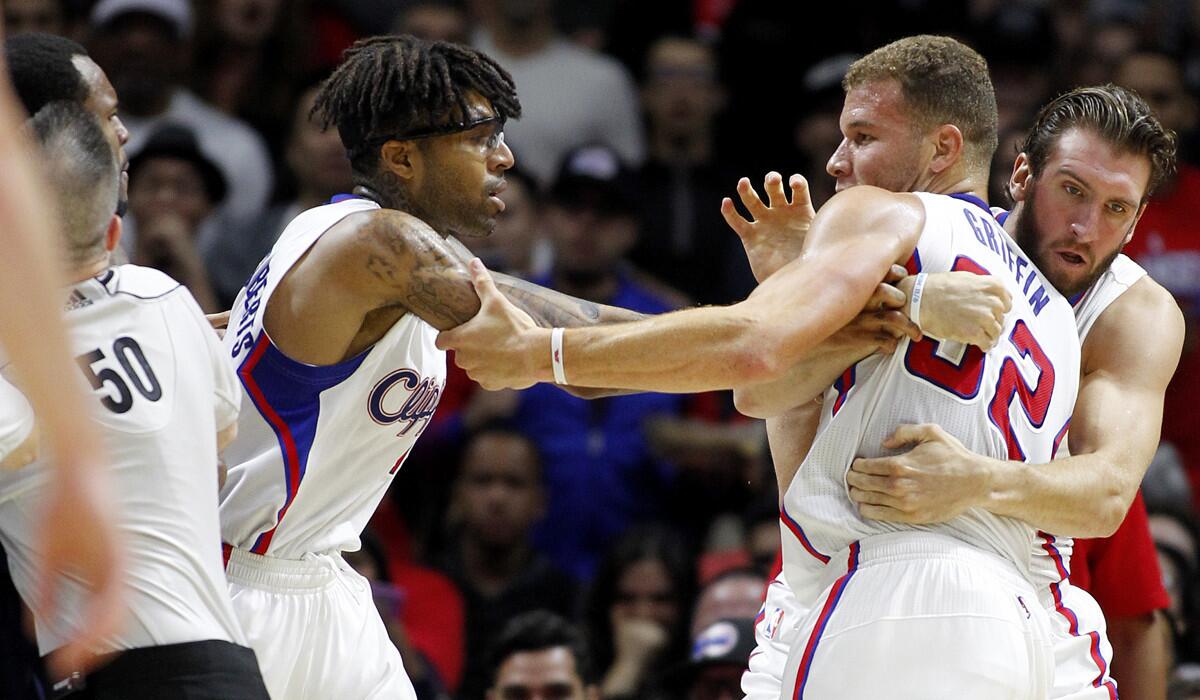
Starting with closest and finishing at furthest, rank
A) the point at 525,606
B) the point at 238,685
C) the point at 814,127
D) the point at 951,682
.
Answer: the point at 238,685 < the point at 951,682 < the point at 525,606 < the point at 814,127

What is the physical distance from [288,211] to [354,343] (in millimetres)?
4959

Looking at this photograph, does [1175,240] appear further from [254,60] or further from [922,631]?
[922,631]

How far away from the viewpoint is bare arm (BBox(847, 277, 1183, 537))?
4.48 m

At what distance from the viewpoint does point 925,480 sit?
14.6 feet

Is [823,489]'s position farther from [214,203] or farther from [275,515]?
[214,203]

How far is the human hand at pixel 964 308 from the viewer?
4.48 m

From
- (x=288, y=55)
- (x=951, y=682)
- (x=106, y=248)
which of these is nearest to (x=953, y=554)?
(x=951, y=682)

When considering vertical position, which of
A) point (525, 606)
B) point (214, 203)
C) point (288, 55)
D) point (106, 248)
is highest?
point (106, 248)

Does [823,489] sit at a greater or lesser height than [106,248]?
lesser

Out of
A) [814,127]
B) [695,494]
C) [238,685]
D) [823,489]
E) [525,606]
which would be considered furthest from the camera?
[814,127]

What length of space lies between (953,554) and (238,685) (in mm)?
1882

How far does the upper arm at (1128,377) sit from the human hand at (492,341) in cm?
159

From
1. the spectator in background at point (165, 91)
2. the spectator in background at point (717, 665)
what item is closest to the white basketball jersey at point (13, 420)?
the spectator in background at point (717, 665)

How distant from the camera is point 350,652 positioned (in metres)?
4.84
